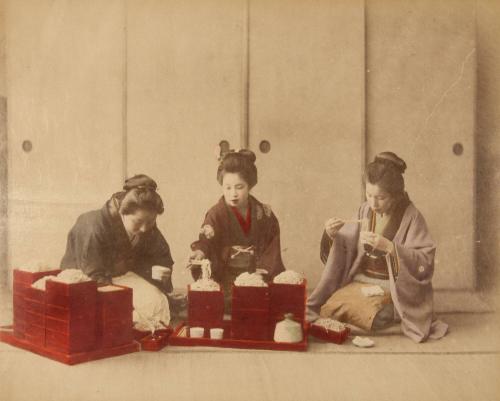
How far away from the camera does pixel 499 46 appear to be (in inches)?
122

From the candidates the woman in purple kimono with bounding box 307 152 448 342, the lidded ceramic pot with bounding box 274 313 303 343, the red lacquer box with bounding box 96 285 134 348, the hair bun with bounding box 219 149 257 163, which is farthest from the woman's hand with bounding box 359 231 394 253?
the red lacquer box with bounding box 96 285 134 348

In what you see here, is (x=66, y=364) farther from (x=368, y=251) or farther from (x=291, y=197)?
(x=368, y=251)

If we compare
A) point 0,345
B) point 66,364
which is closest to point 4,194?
point 0,345

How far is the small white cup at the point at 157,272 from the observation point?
129 inches

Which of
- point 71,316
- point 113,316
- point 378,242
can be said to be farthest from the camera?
point 378,242

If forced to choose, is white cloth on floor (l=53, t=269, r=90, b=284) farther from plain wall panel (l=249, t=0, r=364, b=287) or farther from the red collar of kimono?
plain wall panel (l=249, t=0, r=364, b=287)

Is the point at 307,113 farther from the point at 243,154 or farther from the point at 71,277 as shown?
the point at 71,277

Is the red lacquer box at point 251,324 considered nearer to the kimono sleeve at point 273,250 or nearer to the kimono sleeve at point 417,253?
the kimono sleeve at point 273,250

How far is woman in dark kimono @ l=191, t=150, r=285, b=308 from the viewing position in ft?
10.8

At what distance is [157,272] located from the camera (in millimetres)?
3293

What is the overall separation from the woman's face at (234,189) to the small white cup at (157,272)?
0.50m

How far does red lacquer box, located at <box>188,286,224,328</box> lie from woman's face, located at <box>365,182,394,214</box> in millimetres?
934

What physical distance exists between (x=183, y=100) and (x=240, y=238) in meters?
0.81

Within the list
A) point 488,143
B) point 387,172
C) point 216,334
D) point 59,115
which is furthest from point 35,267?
point 488,143
